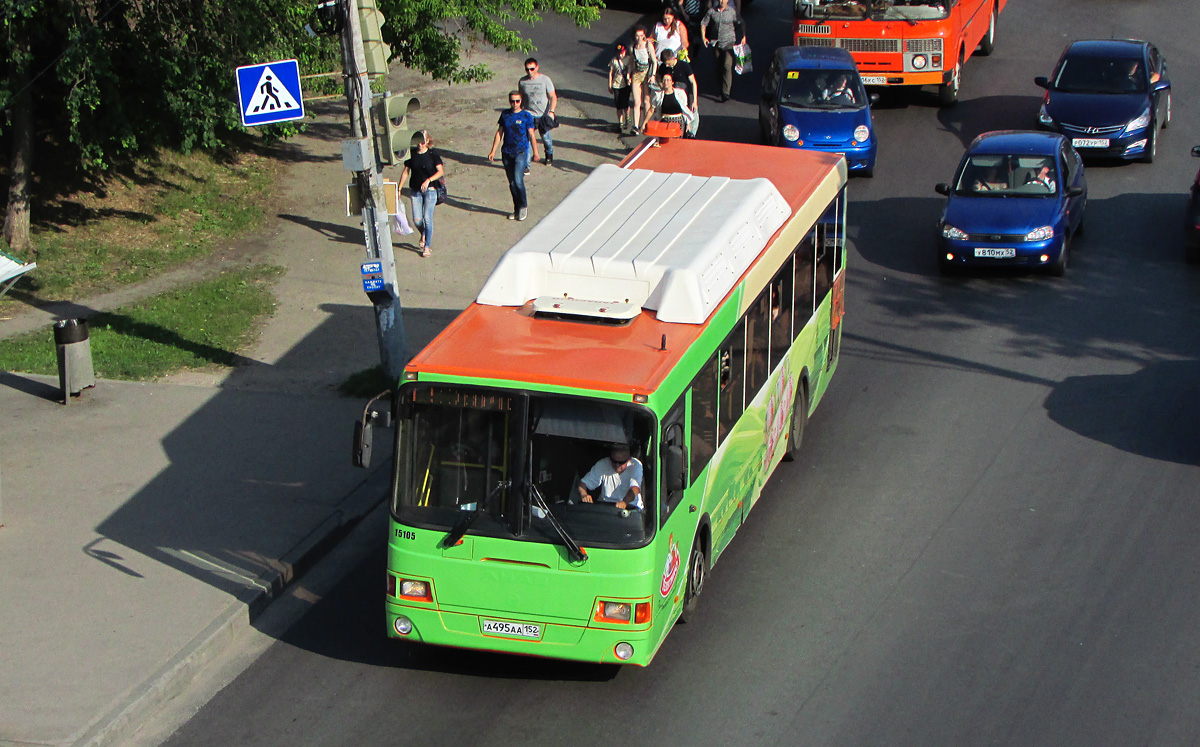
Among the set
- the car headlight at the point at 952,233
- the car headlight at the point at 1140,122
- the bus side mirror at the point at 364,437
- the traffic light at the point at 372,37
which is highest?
the traffic light at the point at 372,37

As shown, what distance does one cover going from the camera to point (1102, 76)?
22.9 meters

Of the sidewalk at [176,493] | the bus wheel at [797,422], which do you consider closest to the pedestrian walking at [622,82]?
the sidewalk at [176,493]

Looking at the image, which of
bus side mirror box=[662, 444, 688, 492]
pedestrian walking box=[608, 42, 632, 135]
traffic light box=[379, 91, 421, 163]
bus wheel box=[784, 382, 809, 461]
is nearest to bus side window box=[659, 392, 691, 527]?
bus side mirror box=[662, 444, 688, 492]

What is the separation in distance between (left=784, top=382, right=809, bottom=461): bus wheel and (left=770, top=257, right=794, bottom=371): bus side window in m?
0.84

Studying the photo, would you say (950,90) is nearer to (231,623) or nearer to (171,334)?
(171,334)

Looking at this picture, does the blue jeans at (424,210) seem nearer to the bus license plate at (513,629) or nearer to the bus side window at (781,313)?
the bus side window at (781,313)

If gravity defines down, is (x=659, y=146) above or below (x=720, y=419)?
above

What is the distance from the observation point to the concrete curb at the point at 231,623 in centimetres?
872

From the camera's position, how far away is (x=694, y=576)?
32.1 ft

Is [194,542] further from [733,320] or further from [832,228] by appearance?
[832,228]

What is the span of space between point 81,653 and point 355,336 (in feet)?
24.2

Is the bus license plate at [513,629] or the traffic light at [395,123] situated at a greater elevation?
the traffic light at [395,123]

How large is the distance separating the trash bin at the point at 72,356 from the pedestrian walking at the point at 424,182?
5680 millimetres

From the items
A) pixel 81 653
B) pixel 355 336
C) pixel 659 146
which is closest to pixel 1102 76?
pixel 659 146
